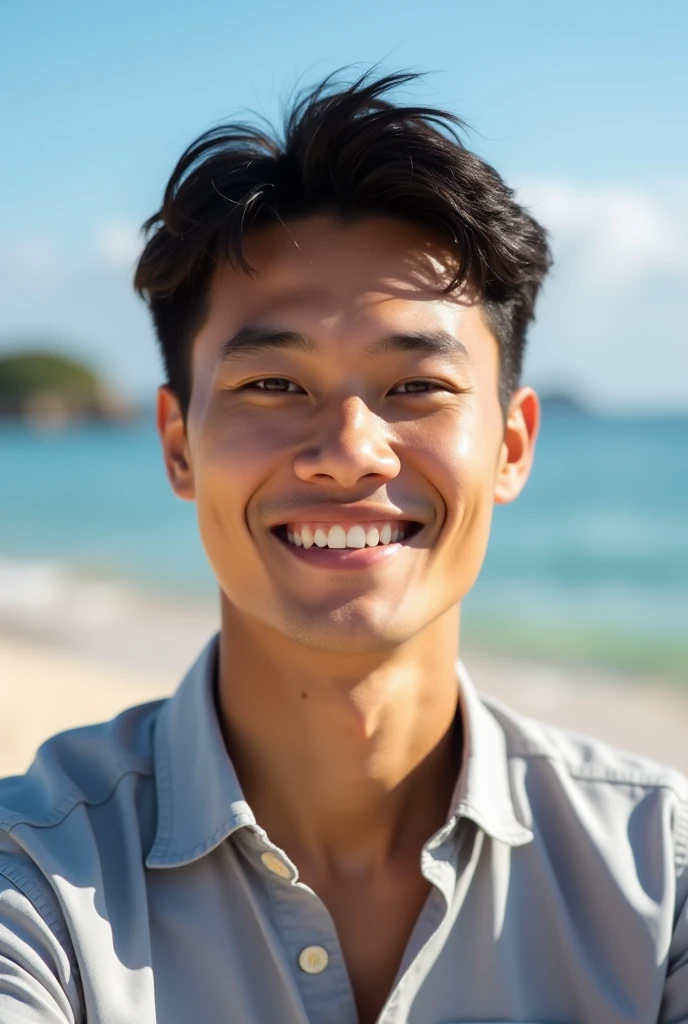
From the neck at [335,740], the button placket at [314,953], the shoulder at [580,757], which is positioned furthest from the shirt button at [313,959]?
the shoulder at [580,757]

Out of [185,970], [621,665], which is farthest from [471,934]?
[621,665]

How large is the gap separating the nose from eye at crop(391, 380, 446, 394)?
0.10 metres

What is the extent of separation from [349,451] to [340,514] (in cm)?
14

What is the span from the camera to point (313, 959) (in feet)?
7.39

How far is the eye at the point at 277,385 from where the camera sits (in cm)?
242

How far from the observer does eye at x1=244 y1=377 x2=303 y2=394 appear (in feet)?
7.93

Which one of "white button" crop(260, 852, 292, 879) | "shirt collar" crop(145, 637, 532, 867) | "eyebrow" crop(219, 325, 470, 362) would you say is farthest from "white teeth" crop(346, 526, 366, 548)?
"white button" crop(260, 852, 292, 879)

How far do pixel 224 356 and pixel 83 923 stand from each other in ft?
3.75

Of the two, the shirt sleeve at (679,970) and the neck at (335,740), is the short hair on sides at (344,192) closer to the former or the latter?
the neck at (335,740)

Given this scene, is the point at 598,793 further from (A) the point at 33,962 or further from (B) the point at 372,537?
(A) the point at 33,962

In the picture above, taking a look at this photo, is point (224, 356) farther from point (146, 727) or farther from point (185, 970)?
point (185, 970)

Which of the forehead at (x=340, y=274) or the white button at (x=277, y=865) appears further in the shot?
the forehead at (x=340, y=274)

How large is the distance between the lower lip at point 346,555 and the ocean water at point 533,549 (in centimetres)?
921

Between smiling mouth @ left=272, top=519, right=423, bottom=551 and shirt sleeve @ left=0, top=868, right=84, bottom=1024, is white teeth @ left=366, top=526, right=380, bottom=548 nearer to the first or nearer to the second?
smiling mouth @ left=272, top=519, right=423, bottom=551
